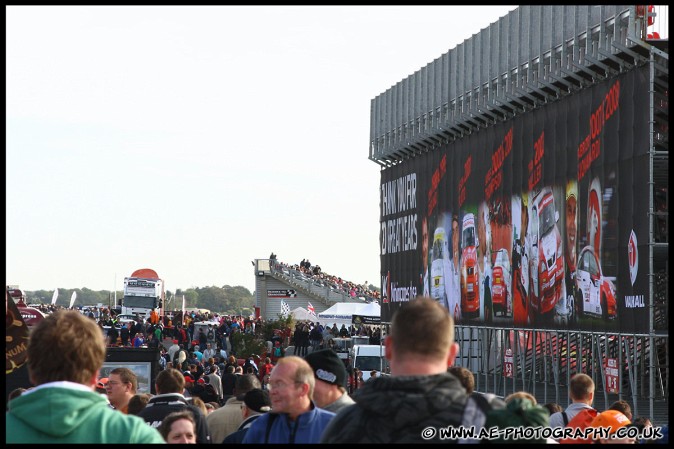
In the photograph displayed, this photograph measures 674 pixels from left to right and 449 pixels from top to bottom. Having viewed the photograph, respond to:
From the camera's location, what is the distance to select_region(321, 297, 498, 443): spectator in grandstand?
4141 mm

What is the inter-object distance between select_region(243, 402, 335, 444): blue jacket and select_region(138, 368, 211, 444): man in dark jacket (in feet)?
5.97

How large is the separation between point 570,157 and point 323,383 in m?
24.1

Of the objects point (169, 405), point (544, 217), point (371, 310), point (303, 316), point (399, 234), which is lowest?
point (303, 316)

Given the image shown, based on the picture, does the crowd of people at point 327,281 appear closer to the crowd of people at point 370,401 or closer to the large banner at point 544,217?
the large banner at point 544,217

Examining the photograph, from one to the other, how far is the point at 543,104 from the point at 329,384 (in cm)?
2676

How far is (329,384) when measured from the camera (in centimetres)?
705

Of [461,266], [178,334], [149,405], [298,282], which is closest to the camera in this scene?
[149,405]

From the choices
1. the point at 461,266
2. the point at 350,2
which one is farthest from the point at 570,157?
the point at 350,2

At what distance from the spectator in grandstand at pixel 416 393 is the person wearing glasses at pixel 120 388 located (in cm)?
528

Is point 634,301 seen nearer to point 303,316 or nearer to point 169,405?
point 169,405

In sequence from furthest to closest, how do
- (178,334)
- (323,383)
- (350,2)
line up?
(178,334)
(323,383)
(350,2)

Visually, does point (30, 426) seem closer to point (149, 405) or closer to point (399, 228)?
point (149, 405)

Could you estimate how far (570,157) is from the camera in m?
30.2

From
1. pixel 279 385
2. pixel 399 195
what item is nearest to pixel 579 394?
pixel 279 385
